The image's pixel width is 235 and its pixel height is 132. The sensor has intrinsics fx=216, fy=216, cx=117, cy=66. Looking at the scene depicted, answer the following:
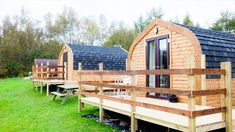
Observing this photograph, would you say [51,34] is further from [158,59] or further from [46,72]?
[158,59]

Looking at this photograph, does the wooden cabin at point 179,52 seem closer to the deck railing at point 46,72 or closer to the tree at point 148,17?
the deck railing at point 46,72

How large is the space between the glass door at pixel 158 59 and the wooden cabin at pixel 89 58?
5488mm

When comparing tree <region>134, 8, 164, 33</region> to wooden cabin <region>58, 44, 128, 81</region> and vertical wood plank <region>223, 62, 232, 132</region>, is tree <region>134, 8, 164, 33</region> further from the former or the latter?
vertical wood plank <region>223, 62, 232, 132</region>

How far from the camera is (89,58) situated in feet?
46.5

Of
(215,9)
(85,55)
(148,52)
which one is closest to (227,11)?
(215,9)

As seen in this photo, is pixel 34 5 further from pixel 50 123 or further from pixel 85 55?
pixel 50 123

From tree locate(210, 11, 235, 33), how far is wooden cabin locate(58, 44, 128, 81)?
14010 millimetres

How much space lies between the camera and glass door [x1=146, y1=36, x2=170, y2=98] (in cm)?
743

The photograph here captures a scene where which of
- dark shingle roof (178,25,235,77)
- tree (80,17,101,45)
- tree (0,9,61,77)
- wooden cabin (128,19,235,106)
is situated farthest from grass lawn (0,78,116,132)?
tree (80,17,101,45)

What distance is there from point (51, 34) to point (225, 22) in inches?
896

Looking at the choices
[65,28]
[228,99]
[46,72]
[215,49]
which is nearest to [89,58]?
[46,72]

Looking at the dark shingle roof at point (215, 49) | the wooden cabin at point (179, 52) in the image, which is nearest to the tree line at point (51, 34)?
the wooden cabin at point (179, 52)

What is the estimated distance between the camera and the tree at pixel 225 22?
78.6 feet

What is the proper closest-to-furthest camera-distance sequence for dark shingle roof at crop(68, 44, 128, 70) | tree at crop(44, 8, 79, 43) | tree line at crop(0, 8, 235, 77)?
dark shingle roof at crop(68, 44, 128, 70) → tree line at crop(0, 8, 235, 77) → tree at crop(44, 8, 79, 43)
